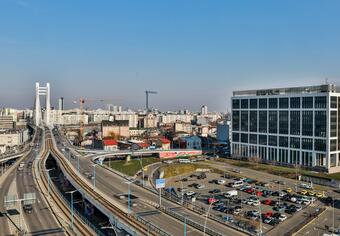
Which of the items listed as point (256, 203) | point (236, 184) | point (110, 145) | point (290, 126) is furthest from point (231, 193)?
point (110, 145)

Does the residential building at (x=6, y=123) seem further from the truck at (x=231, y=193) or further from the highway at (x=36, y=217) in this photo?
the truck at (x=231, y=193)

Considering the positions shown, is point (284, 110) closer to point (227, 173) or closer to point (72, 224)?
point (227, 173)

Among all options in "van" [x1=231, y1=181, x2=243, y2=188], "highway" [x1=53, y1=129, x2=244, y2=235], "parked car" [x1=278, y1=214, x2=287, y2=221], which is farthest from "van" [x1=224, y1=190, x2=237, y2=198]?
"highway" [x1=53, y1=129, x2=244, y2=235]

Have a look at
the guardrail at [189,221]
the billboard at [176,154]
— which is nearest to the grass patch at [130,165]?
the billboard at [176,154]

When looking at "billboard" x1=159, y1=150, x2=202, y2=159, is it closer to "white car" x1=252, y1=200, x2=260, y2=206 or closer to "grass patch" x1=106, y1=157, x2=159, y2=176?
"grass patch" x1=106, y1=157, x2=159, y2=176

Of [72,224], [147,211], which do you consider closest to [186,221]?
[147,211]

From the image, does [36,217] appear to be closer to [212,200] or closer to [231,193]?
[212,200]
